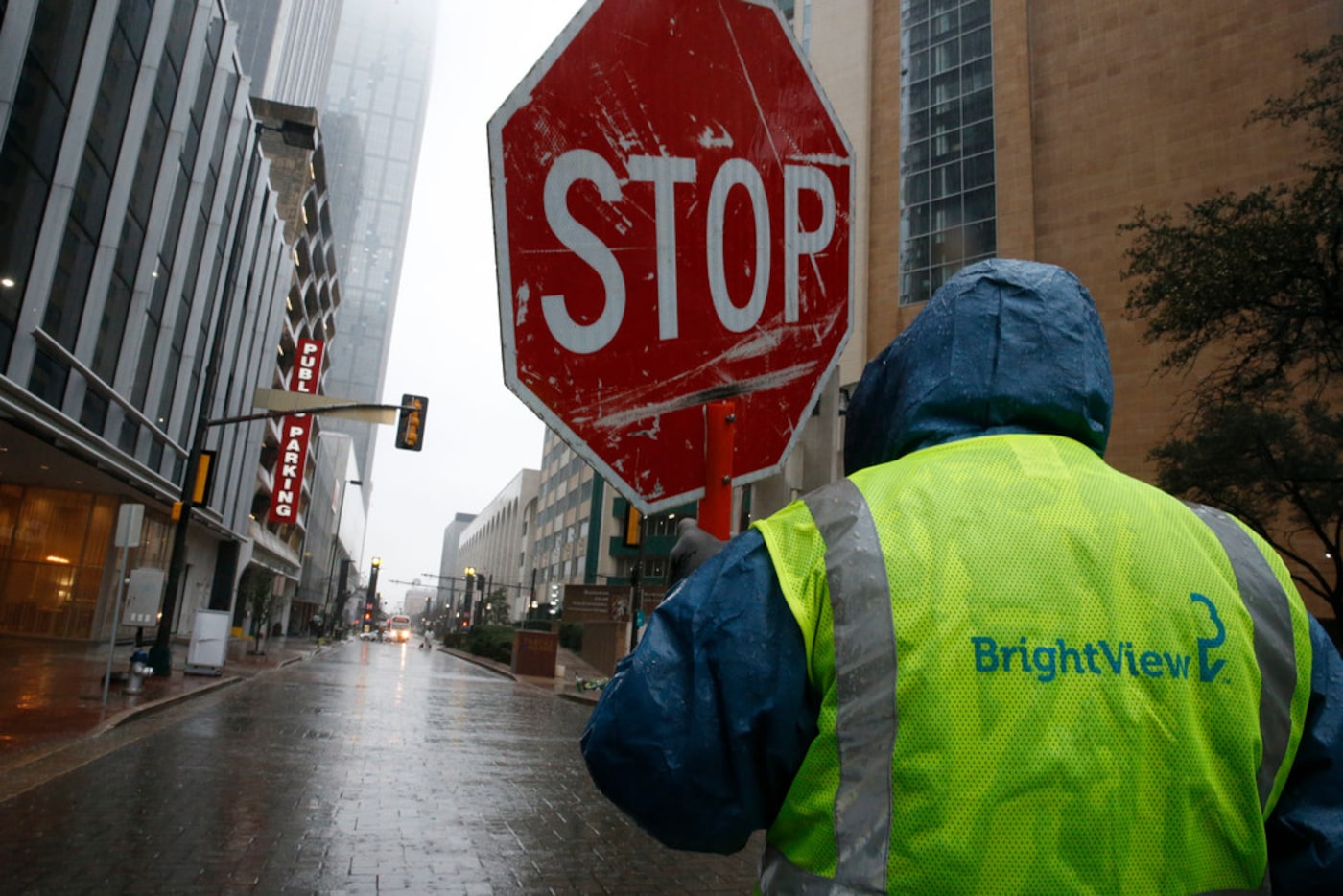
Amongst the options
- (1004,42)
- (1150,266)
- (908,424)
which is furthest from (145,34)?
(1004,42)

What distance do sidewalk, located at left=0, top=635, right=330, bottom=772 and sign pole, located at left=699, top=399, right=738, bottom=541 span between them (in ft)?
27.1

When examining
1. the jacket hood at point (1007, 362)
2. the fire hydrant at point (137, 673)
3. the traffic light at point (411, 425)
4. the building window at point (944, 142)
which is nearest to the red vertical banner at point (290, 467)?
the traffic light at point (411, 425)

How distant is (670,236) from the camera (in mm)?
1856

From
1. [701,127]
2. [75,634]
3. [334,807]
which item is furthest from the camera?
[75,634]

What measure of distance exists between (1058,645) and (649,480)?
877mm

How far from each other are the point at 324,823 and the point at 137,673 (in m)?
9.69

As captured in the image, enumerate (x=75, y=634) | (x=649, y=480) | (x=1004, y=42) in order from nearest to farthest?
(x=649, y=480) < (x=75, y=634) < (x=1004, y=42)

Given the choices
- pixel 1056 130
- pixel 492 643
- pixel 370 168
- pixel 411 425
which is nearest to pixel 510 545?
pixel 492 643

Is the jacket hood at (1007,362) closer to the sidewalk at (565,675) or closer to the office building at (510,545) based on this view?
the sidewalk at (565,675)

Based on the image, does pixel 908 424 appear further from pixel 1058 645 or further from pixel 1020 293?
pixel 1058 645

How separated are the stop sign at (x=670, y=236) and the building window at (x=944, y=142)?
42.6m

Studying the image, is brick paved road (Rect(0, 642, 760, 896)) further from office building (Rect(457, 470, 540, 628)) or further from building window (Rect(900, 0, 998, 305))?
office building (Rect(457, 470, 540, 628))

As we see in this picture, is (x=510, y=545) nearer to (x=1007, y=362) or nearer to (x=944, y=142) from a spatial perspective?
(x=944, y=142)

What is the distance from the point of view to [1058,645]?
3.92ft
